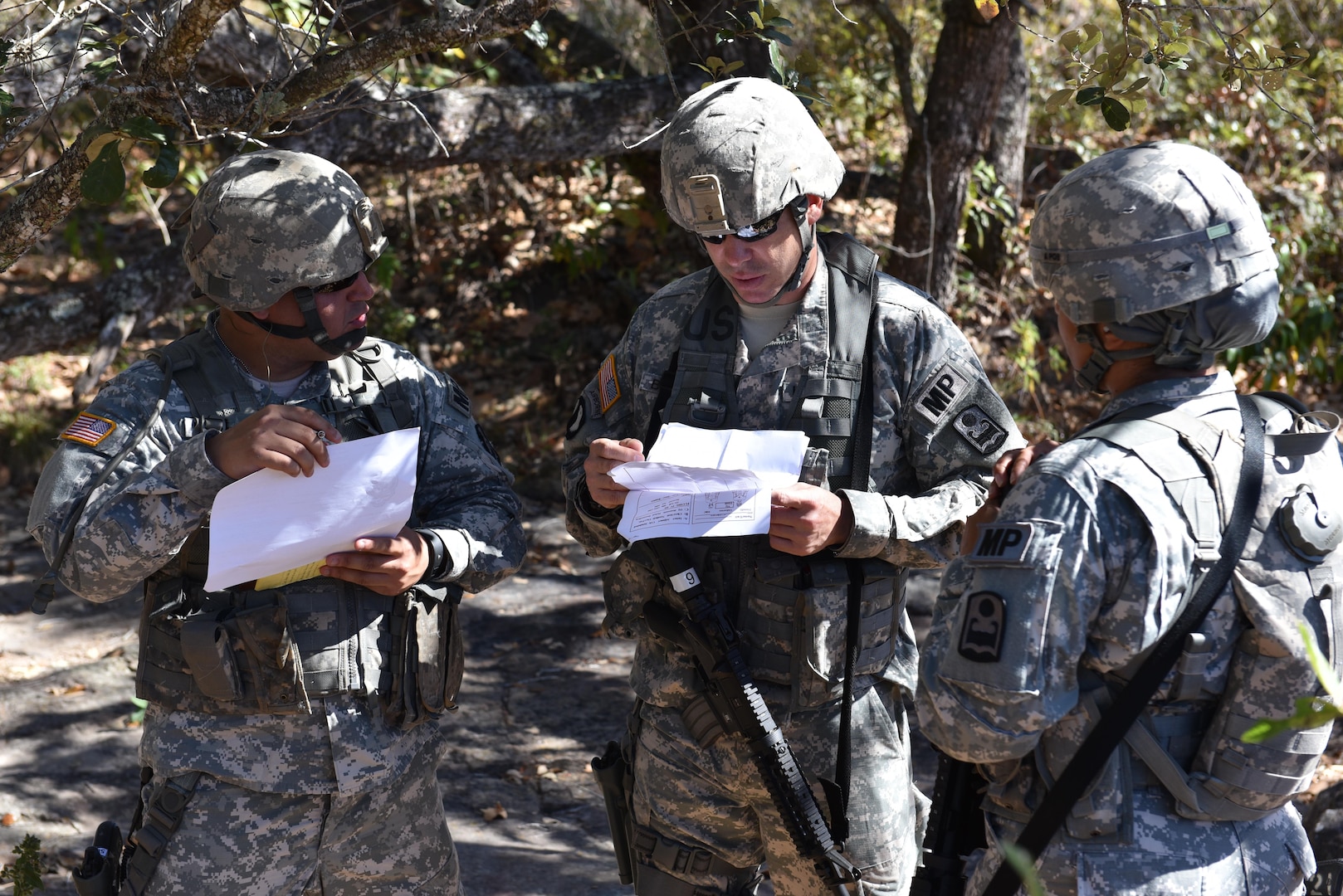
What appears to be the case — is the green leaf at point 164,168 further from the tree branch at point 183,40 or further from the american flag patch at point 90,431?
the american flag patch at point 90,431

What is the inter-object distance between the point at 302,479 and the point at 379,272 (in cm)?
554

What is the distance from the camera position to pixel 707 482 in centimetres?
231

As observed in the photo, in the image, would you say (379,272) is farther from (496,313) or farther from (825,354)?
(825,354)

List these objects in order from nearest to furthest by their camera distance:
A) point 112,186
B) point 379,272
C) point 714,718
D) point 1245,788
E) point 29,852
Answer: point 1245,788 < point 112,186 < point 714,718 < point 29,852 < point 379,272

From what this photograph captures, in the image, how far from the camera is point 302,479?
232cm

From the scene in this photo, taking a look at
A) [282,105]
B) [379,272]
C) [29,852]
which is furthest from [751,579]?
[379,272]

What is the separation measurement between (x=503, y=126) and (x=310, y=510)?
12.1 feet

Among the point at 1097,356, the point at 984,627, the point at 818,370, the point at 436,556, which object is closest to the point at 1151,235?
the point at 1097,356

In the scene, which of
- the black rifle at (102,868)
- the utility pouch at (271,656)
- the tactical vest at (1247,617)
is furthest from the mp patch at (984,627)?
the black rifle at (102,868)

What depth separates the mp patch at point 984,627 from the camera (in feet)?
5.75

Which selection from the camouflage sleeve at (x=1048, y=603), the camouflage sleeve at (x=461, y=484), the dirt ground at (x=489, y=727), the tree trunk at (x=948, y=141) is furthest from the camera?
the tree trunk at (x=948, y=141)

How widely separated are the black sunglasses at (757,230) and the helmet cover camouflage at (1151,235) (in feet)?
2.19

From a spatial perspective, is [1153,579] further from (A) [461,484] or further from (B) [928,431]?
(A) [461,484]

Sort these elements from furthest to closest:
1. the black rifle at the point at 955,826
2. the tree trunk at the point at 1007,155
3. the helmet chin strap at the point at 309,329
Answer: the tree trunk at the point at 1007,155
the helmet chin strap at the point at 309,329
the black rifle at the point at 955,826
